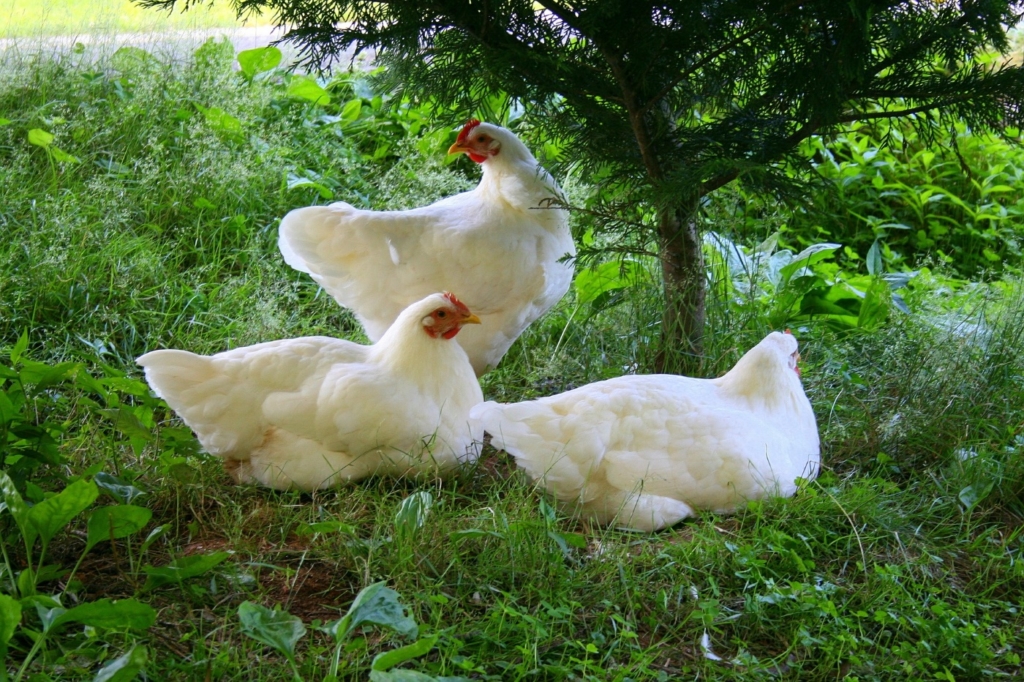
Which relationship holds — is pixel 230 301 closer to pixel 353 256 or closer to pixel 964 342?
pixel 353 256

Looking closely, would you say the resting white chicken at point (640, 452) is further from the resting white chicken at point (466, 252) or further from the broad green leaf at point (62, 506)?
the broad green leaf at point (62, 506)

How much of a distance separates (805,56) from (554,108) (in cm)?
90

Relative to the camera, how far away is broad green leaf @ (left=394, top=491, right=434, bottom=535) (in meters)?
2.71

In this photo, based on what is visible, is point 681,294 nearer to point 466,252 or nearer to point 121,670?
point 466,252

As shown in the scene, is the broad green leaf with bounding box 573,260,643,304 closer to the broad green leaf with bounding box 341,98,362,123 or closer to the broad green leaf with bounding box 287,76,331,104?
the broad green leaf with bounding box 341,98,362,123

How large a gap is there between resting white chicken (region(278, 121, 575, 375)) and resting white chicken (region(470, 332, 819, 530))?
2.66 ft

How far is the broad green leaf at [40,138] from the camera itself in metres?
5.09

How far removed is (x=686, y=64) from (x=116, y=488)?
2.15 meters

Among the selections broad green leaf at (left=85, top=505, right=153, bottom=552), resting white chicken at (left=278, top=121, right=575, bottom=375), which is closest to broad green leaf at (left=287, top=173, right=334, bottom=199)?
resting white chicken at (left=278, top=121, right=575, bottom=375)

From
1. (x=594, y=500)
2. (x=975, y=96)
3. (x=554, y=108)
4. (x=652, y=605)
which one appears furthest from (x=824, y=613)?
(x=554, y=108)

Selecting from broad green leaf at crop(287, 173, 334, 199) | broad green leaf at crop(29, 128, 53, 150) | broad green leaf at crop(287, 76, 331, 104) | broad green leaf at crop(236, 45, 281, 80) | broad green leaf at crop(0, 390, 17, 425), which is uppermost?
broad green leaf at crop(236, 45, 281, 80)

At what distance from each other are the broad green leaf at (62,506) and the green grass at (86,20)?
4543mm

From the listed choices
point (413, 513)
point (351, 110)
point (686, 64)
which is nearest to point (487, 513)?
point (413, 513)

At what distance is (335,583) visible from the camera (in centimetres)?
264
